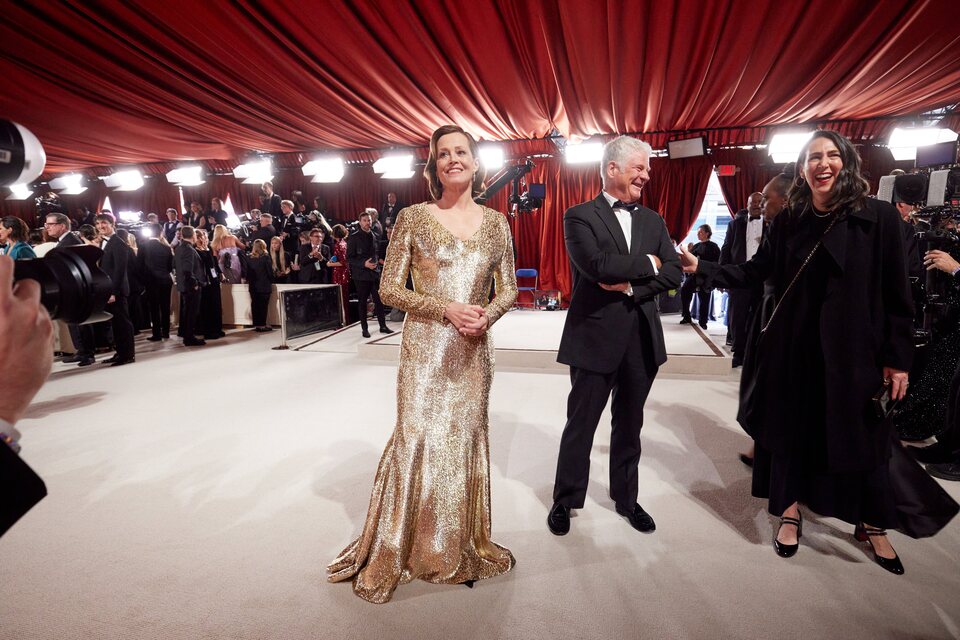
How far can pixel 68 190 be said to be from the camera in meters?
13.4

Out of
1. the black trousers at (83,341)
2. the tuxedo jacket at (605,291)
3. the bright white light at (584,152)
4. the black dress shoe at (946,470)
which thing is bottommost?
the black dress shoe at (946,470)

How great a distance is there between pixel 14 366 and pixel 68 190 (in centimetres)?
1749

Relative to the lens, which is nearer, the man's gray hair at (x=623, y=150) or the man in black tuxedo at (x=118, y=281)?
the man's gray hair at (x=623, y=150)

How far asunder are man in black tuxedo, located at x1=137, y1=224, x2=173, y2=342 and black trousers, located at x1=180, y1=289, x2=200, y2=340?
0.68m

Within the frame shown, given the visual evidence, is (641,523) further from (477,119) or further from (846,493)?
(477,119)

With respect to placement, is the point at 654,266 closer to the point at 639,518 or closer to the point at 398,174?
the point at 639,518

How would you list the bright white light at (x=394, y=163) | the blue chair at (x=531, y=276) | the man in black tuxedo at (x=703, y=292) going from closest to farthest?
the man in black tuxedo at (x=703, y=292), the bright white light at (x=394, y=163), the blue chair at (x=531, y=276)

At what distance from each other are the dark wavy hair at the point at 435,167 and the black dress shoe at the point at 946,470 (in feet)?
10.6

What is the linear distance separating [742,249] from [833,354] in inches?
169

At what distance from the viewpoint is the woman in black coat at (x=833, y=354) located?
1.82 meters

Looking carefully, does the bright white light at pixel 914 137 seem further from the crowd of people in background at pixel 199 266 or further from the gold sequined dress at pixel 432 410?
the gold sequined dress at pixel 432 410

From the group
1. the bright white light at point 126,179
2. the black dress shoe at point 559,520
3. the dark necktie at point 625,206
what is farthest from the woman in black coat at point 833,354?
the bright white light at point 126,179

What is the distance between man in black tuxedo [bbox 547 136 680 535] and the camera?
78.3 inches

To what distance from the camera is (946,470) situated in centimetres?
280
